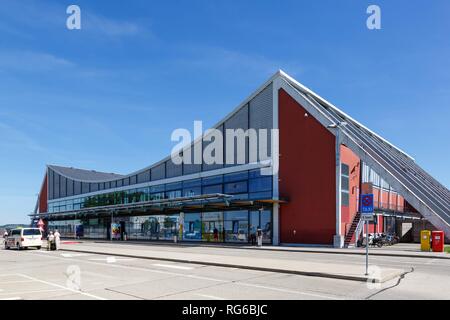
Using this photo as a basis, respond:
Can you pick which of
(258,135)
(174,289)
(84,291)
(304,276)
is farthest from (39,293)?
(258,135)

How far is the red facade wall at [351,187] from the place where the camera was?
1410 inches

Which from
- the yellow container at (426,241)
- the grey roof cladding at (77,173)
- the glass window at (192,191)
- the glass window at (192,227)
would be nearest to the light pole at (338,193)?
the yellow container at (426,241)

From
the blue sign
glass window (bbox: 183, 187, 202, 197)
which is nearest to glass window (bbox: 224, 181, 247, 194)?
glass window (bbox: 183, 187, 202, 197)

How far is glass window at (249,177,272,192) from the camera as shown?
3949 cm

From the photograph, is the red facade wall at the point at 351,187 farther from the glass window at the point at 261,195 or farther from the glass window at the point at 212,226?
the glass window at the point at 212,226

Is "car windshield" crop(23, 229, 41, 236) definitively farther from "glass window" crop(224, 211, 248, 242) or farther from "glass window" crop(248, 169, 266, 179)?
"glass window" crop(248, 169, 266, 179)

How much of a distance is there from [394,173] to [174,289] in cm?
2915

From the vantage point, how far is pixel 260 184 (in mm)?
40125

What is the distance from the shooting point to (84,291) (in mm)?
11562

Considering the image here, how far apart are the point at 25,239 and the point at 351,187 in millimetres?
27994

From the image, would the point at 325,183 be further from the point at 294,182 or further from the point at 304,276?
the point at 304,276

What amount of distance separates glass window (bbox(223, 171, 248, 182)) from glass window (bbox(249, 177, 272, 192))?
3.34 ft

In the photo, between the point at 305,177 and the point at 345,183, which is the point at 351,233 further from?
the point at 305,177
